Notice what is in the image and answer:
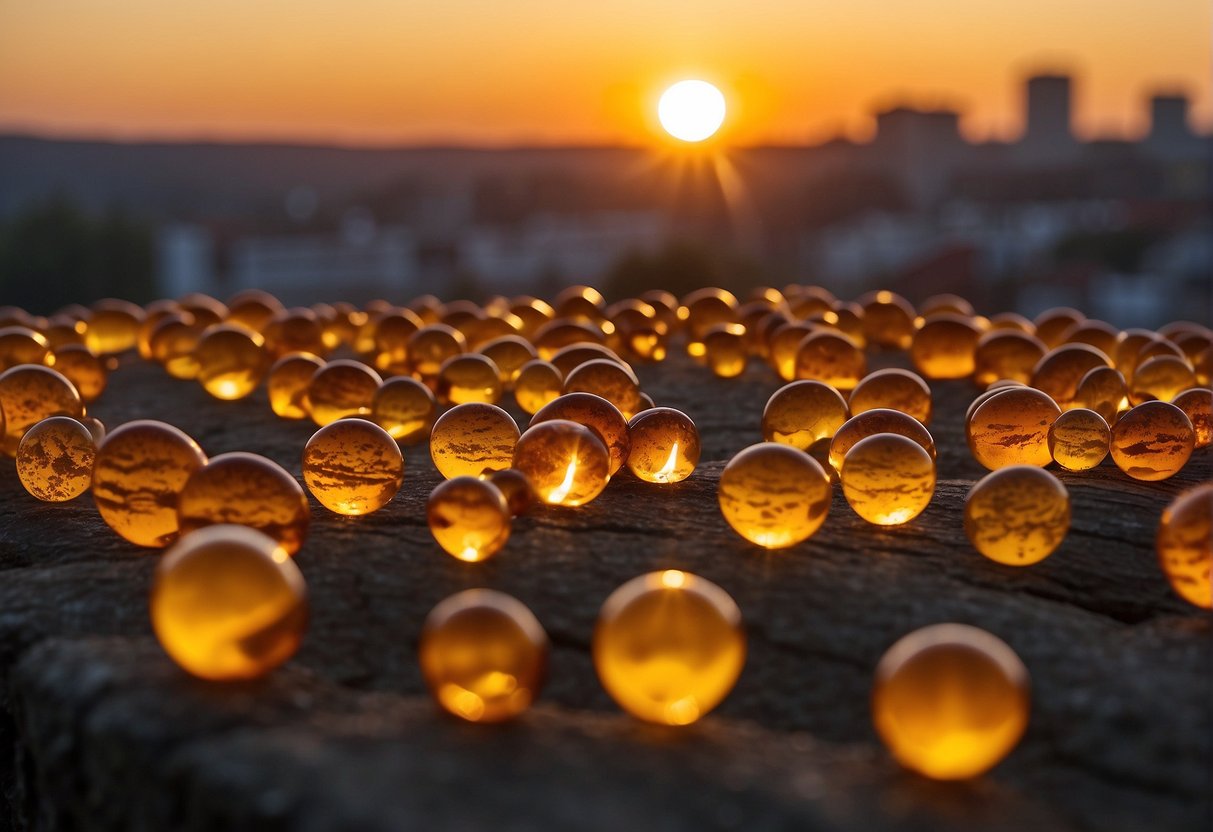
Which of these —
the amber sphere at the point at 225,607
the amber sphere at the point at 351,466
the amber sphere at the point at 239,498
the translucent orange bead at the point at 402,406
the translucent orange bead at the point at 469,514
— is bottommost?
the amber sphere at the point at 225,607

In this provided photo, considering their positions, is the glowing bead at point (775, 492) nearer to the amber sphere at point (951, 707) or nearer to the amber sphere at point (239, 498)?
the amber sphere at point (951, 707)

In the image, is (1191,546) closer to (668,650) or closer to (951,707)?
(951,707)

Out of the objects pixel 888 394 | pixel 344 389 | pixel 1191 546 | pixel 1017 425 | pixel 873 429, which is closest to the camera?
pixel 1191 546

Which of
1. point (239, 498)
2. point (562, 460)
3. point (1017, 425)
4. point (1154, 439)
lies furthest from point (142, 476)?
point (1154, 439)

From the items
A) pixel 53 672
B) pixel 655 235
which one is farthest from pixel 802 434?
pixel 655 235

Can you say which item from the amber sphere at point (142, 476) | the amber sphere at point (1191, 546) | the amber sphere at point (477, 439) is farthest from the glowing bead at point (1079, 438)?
the amber sphere at point (142, 476)

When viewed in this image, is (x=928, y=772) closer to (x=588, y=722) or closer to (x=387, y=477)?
(x=588, y=722)
